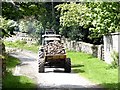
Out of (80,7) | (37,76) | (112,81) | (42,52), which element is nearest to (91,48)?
(80,7)

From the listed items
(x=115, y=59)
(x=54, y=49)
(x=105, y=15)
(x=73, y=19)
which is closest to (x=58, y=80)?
(x=54, y=49)

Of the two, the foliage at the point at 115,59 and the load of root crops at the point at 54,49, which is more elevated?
the load of root crops at the point at 54,49

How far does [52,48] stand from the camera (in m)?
23.4

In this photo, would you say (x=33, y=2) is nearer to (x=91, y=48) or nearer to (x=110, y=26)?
(x=110, y=26)

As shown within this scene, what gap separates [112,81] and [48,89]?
3.63 m

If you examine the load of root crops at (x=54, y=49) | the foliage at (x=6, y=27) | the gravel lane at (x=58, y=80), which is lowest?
the gravel lane at (x=58, y=80)

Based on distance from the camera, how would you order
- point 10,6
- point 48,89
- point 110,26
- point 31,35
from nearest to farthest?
point 10,6 → point 48,89 → point 110,26 → point 31,35

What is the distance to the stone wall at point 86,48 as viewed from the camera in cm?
3139


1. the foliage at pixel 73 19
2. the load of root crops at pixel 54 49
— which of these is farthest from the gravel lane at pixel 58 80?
the foliage at pixel 73 19

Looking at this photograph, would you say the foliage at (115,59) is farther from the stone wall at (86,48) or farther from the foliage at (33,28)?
the foliage at (33,28)

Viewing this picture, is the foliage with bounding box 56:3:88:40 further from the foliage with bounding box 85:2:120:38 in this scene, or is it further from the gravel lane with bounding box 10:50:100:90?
the gravel lane with bounding box 10:50:100:90

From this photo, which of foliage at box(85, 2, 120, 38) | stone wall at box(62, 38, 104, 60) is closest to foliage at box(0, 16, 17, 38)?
foliage at box(85, 2, 120, 38)

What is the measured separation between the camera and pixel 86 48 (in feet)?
127

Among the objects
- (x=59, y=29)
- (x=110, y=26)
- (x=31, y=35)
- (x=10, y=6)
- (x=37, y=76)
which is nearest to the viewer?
(x=10, y=6)
